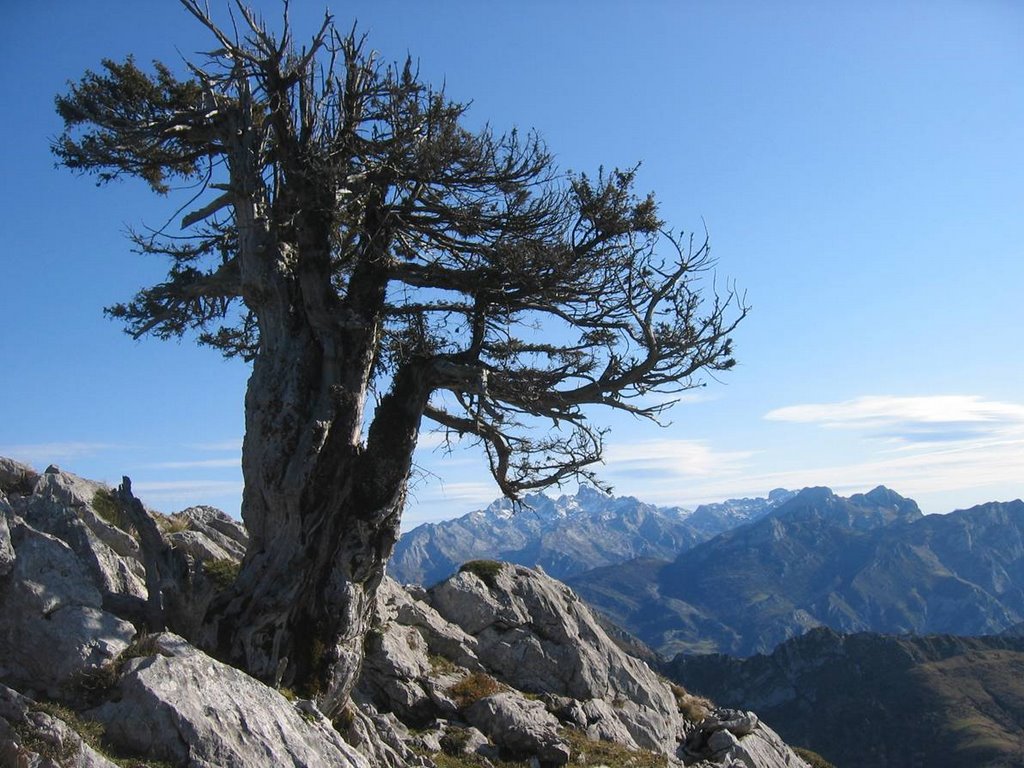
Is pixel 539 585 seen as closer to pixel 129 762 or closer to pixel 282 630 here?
pixel 282 630

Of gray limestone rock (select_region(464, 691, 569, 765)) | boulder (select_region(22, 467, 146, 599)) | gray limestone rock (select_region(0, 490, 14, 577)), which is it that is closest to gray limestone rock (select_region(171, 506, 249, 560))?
boulder (select_region(22, 467, 146, 599))

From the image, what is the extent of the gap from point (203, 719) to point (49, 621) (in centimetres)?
358

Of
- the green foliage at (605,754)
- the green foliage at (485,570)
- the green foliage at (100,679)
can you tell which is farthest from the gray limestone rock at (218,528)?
the green foliage at (605,754)

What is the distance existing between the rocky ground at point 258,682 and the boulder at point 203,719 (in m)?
0.02

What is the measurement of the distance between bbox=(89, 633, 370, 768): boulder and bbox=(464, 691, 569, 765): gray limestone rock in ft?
18.2

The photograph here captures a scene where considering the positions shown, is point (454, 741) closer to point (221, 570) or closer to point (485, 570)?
point (221, 570)

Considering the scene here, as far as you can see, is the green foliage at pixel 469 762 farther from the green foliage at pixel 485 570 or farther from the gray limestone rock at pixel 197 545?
the green foliage at pixel 485 570

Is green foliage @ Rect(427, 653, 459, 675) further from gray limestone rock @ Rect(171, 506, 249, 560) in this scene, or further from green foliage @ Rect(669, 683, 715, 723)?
green foliage @ Rect(669, 683, 715, 723)

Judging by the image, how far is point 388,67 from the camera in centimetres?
1714

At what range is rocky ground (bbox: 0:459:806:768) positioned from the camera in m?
10.5

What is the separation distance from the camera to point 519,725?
1727cm

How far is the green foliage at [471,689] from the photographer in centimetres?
1927

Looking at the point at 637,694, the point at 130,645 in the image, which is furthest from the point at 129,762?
the point at 637,694

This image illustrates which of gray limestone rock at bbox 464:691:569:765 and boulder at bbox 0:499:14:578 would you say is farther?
gray limestone rock at bbox 464:691:569:765
